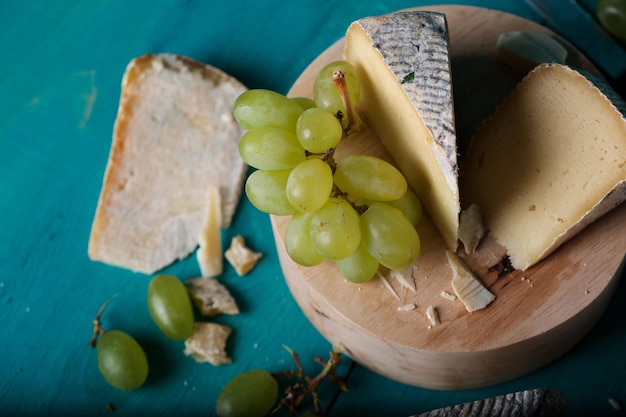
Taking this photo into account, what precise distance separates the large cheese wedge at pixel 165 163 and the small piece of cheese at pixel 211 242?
0.05ft

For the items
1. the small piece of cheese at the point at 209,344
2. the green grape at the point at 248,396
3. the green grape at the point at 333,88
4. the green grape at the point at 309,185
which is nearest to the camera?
the green grape at the point at 309,185

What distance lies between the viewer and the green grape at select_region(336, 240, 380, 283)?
1297 millimetres

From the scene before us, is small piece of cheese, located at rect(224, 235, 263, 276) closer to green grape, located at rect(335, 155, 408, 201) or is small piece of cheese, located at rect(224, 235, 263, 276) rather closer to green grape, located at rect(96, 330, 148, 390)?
green grape, located at rect(96, 330, 148, 390)

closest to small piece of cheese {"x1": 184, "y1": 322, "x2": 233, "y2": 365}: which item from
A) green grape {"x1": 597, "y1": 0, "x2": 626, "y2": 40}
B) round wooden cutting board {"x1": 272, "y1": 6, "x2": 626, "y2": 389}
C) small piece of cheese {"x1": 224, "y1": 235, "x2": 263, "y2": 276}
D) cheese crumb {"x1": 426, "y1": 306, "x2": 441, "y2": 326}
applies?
small piece of cheese {"x1": 224, "y1": 235, "x2": 263, "y2": 276}

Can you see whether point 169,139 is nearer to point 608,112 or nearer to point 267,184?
point 267,184

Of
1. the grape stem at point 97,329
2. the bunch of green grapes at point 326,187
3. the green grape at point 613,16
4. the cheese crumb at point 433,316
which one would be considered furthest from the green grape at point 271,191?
the green grape at point 613,16

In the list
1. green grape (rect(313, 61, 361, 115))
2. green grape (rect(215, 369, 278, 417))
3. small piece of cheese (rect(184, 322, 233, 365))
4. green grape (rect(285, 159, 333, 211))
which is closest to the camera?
green grape (rect(285, 159, 333, 211))

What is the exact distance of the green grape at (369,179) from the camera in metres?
1.28

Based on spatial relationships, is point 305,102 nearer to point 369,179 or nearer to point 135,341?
point 369,179

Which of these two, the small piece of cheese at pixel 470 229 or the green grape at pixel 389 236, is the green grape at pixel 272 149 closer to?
the green grape at pixel 389 236

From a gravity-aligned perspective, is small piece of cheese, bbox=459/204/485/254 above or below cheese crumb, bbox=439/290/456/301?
above

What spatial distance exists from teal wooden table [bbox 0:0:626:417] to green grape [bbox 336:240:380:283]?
338mm

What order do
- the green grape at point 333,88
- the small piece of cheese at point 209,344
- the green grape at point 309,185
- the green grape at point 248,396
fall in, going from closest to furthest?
the green grape at point 309,185, the green grape at point 333,88, the green grape at point 248,396, the small piece of cheese at point 209,344

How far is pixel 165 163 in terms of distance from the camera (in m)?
1.72
